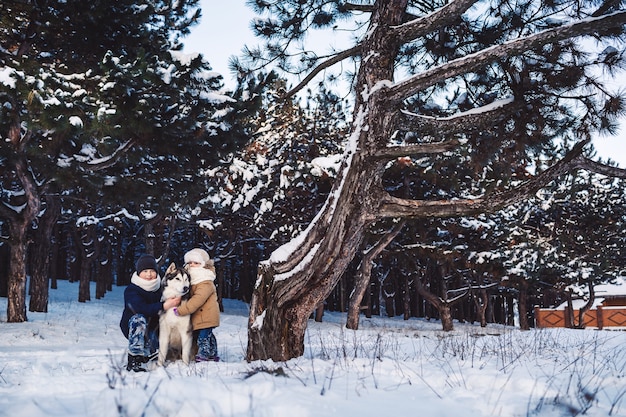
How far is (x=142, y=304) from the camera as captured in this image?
5.48 metres

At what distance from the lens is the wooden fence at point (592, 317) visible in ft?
84.3

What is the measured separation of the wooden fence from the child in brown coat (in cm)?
2450

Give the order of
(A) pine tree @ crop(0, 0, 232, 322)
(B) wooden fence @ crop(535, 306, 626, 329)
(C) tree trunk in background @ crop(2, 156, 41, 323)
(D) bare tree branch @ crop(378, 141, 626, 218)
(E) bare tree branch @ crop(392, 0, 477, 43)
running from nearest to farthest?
(E) bare tree branch @ crop(392, 0, 477, 43) → (D) bare tree branch @ crop(378, 141, 626, 218) → (A) pine tree @ crop(0, 0, 232, 322) → (C) tree trunk in background @ crop(2, 156, 41, 323) → (B) wooden fence @ crop(535, 306, 626, 329)

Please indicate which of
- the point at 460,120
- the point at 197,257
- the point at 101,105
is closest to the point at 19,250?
the point at 101,105

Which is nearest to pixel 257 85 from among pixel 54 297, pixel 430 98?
pixel 430 98

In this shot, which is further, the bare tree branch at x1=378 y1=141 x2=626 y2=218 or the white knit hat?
the white knit hat

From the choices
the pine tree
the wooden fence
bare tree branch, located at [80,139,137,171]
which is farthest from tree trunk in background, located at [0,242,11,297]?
the wooden fence

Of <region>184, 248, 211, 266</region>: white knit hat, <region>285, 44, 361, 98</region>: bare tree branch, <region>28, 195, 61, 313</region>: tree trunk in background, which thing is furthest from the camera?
<region>28, 195, 61, 313</region>: tree trunk in background

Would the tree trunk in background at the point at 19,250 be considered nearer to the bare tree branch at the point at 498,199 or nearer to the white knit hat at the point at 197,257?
the white knit hat at the point at 197,257

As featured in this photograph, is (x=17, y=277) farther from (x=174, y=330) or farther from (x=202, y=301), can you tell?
(x=202, y=301)

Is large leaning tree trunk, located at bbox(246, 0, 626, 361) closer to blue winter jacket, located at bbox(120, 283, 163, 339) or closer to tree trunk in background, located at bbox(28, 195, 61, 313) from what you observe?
blue winter jacket, located at bbox(120, 283, 163, 339)

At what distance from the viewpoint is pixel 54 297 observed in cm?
2305

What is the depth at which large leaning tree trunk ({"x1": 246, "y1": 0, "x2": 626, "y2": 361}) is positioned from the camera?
5.48m

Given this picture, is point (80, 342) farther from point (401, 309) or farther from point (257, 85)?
point (401, 309)
